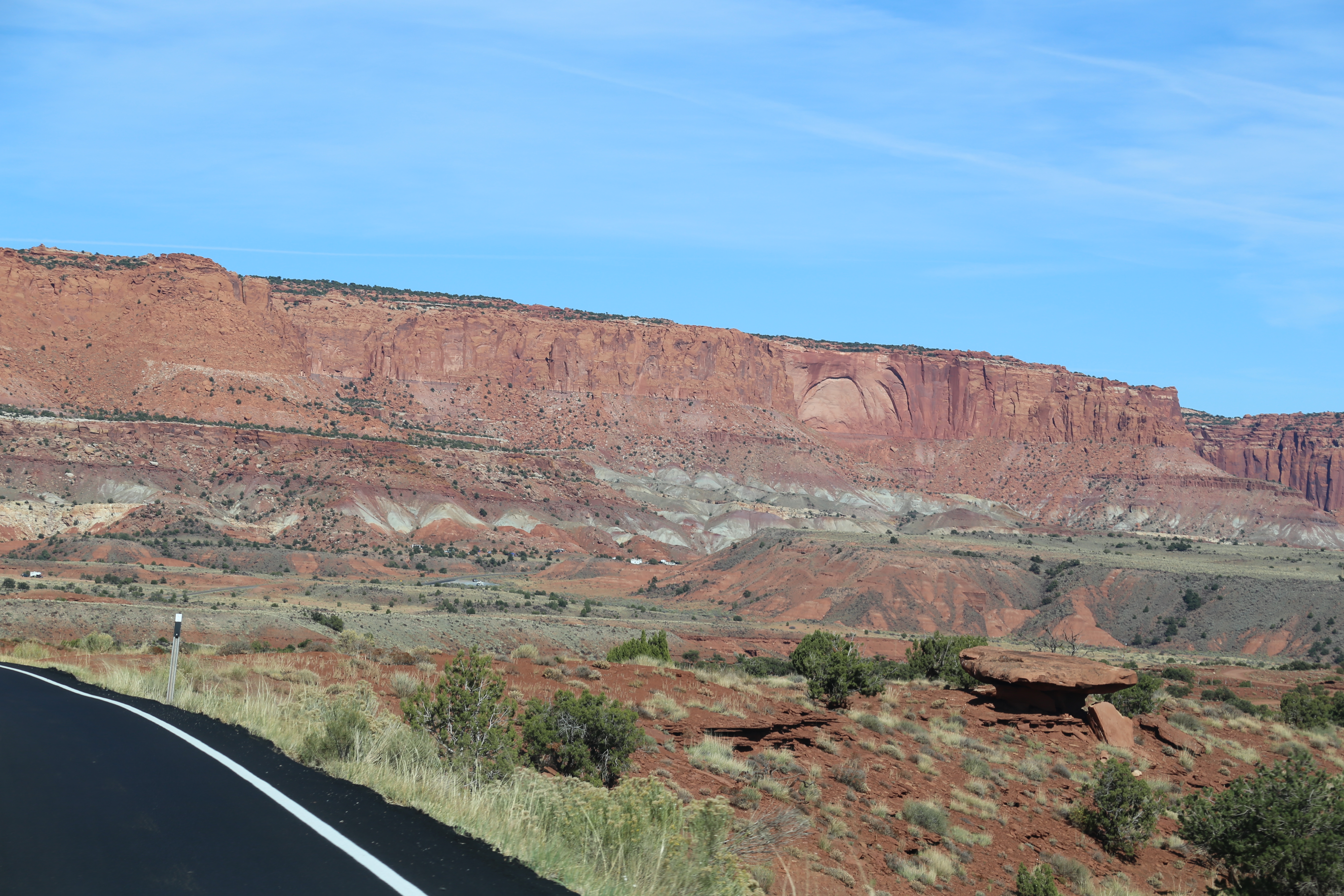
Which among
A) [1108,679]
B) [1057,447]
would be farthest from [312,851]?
[1057,447]

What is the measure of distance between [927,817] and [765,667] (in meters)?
16.0

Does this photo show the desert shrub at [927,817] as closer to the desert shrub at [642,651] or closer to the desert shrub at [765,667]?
the desert shrub at [765,667]

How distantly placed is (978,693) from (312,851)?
1868cm

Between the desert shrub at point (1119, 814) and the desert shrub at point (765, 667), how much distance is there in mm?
11960

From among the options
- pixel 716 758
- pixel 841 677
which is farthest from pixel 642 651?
pixel 716 758

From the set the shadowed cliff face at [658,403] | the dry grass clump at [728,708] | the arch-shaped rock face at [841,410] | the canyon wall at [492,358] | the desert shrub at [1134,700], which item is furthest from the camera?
the arch-shaped rock face at [841,410]

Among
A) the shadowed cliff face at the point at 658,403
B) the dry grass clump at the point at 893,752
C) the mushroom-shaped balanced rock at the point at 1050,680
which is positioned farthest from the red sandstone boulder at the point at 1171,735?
the shadowed cliff face at the point at 658,403

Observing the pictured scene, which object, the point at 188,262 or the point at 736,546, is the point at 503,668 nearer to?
the point at 736,546

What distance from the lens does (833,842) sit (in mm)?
11930

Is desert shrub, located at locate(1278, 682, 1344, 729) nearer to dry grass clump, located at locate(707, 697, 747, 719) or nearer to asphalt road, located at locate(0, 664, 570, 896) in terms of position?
dry grass clump, located at locate(707, 697, 747, 719)

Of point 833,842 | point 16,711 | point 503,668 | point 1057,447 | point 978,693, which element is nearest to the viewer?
point 16,711

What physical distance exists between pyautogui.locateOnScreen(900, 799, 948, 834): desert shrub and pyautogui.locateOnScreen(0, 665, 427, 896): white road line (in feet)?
28.2

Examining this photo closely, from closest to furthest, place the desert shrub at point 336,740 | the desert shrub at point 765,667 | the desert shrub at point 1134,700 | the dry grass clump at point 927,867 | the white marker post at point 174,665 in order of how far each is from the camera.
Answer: the desert shrub at point 336,740 < the dry grass clump at point 927,867 < the white marker post at point 174,665 < the desert shrub at point 1134,700 < the desert shrub at point 765,667

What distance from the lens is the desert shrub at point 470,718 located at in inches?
404
